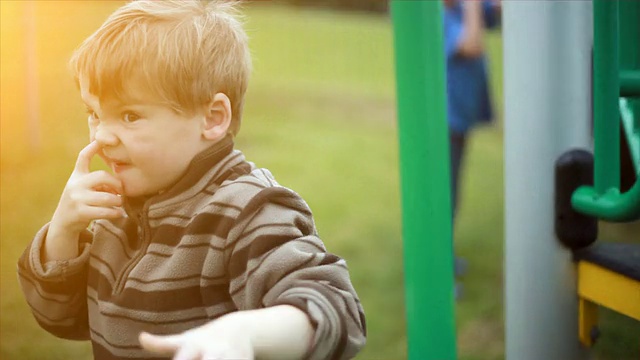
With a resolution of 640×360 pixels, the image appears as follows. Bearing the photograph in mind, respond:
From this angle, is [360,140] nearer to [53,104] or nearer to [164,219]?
[53,104]

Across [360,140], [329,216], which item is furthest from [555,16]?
[360,140]

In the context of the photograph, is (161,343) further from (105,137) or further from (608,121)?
(608,121)

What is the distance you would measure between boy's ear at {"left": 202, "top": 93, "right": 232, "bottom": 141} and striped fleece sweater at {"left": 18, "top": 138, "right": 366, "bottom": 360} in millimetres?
12

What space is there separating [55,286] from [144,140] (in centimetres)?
18

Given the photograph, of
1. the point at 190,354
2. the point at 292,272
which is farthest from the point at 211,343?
the point at 292,272

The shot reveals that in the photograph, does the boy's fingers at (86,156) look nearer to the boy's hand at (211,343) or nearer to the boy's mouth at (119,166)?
the boy's mouth at (119,166)

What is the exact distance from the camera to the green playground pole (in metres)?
0.93

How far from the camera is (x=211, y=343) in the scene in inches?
22.6

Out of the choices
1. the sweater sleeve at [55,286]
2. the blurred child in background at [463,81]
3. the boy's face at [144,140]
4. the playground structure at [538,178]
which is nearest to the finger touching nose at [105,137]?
the boy's face at [144,140]

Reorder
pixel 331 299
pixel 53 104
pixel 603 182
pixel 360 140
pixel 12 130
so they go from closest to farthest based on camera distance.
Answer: pixel 331 299 < pixel 603 182 < pixel 12 130 < pixel 53 104 < pixel 360 140

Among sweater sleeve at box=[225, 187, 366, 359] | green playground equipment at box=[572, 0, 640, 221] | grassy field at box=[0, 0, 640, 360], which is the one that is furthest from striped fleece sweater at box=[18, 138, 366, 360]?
green playground equipment at box=[572, 0, 640, 221]

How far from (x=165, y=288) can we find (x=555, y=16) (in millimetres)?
546

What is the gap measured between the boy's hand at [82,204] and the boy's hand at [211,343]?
219 millimetres

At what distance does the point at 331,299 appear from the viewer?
659 millimetres
